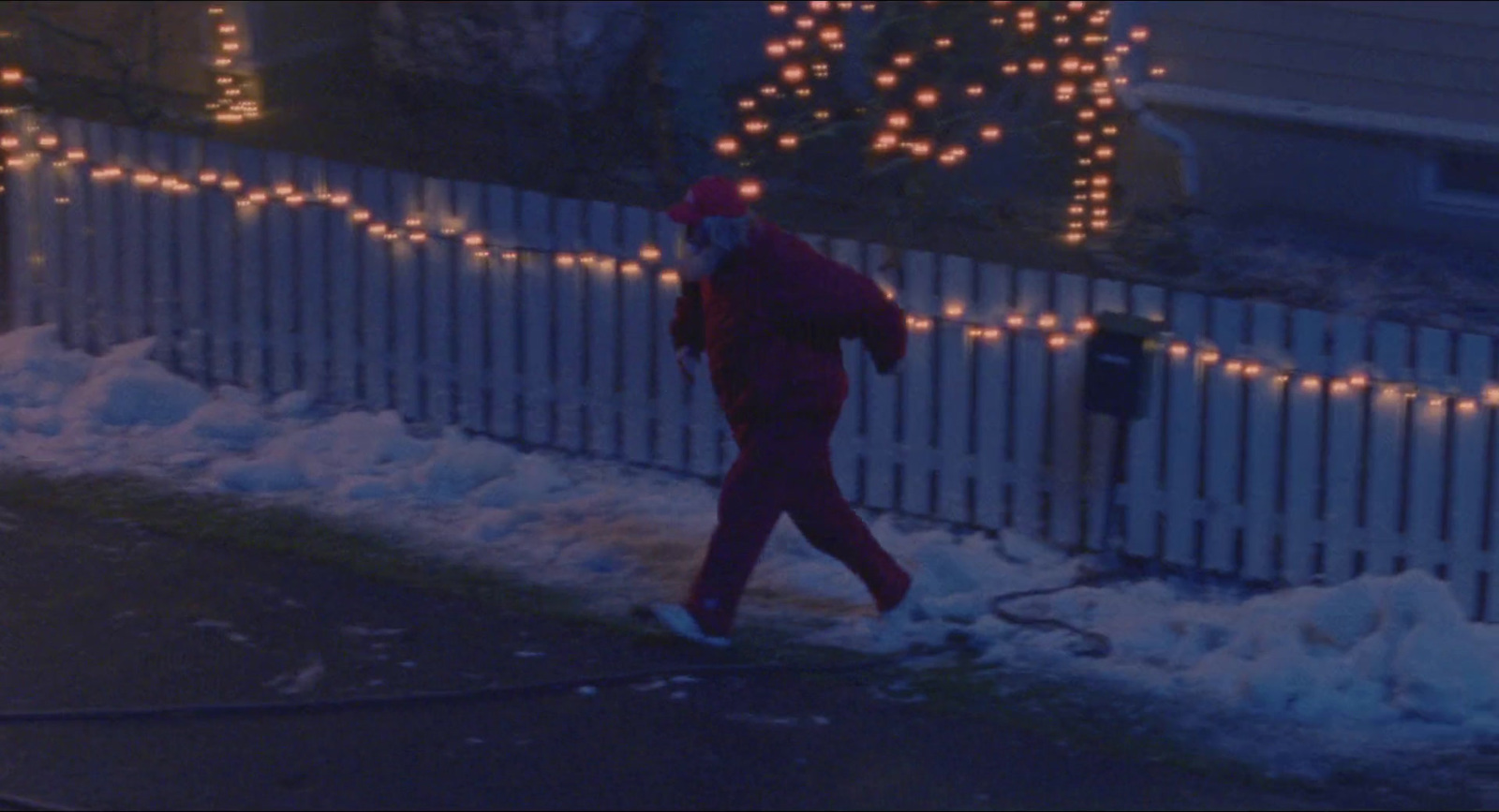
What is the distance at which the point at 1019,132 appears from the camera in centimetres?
1183

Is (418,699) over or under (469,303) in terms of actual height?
under

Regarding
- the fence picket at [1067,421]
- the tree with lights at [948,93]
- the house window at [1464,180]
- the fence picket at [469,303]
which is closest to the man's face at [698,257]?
the fence picket at [1067,421]

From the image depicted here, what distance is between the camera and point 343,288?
9328 mm

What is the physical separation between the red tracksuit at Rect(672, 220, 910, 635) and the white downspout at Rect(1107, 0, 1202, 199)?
16.0 ft

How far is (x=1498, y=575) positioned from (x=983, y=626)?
5.51ft

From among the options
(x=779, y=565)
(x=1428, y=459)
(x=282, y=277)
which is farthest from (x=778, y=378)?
(x=282, y=277)

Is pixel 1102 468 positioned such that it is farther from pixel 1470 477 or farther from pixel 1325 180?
pixel 1325 180

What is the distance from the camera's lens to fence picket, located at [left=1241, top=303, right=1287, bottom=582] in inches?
296

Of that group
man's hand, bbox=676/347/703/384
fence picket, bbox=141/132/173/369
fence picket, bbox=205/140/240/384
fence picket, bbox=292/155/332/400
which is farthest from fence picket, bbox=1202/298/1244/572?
fence picket, bbox=141/132/173/369

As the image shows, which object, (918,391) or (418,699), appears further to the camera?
(918,391)

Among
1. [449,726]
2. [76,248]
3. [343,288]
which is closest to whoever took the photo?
[449,726]

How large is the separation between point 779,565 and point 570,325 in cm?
155

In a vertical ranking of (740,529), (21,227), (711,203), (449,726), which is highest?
(711,203)

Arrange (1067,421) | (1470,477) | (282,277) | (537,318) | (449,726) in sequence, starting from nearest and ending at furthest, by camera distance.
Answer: (449,726)
(1470,477)
(1067,421)
(537,318)
(282,277)
